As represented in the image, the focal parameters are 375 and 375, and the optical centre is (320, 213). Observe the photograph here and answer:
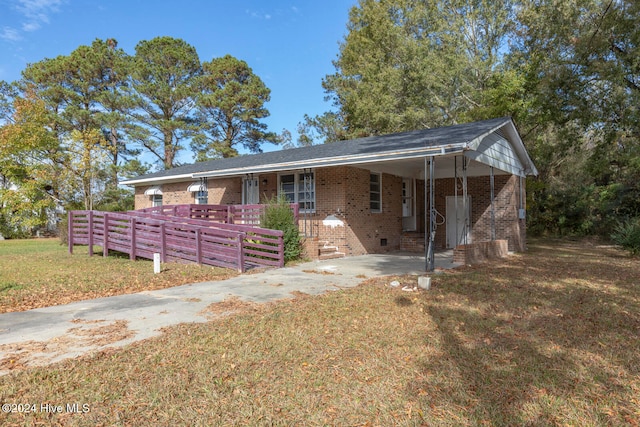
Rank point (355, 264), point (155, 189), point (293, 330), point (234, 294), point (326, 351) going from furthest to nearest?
point (155, 189), point (355, 264), point (234, 294), point (293, 330), point (326, 351)

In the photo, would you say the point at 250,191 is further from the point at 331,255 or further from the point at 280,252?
the point at 280,252

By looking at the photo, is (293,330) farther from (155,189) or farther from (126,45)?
(126,45)

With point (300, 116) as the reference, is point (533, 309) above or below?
below

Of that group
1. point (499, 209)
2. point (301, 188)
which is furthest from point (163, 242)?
point (499, 209)

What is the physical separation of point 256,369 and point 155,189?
18.6m

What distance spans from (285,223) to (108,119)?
961 inches

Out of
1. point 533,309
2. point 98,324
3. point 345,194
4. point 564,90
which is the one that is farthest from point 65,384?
point 564,90

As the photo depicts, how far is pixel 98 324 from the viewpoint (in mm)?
4836

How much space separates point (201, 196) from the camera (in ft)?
57.3

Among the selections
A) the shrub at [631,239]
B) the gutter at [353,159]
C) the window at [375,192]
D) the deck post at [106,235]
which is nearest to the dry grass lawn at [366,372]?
the gutter at [353,159]

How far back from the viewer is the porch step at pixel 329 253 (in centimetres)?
1177

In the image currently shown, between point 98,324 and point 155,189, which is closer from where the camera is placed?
point 98,324

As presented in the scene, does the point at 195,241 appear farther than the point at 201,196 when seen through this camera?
No

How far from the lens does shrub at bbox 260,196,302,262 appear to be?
10.9 metres
